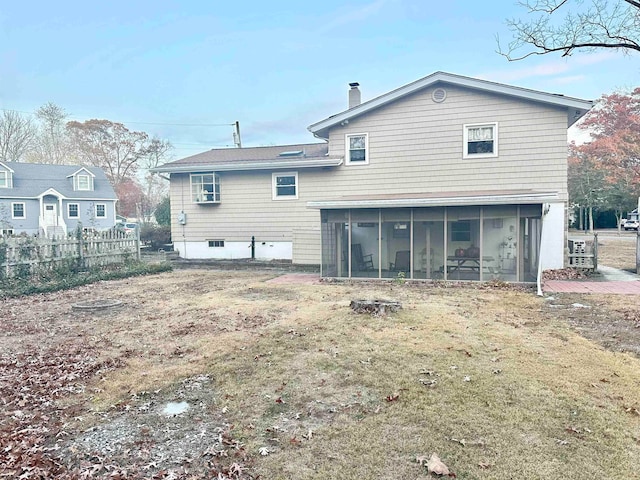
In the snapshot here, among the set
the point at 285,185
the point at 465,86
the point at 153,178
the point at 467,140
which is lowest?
the point at 285,185

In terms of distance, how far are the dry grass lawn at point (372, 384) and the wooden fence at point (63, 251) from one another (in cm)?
303

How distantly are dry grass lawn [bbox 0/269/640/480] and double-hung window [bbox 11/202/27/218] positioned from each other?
2699 centimetres

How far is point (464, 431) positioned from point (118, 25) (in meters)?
19.1

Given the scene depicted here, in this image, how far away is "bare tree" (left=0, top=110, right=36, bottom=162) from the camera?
39000 millimetres

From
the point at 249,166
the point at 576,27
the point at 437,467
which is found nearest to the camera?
the point at 437,467

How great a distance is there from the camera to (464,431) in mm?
3389

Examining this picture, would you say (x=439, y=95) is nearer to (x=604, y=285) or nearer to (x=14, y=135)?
(x=604, y=285)

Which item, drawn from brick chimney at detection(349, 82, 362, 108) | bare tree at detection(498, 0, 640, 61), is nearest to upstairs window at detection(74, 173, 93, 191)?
brick chimney at detection(349, 82, 362, 108)

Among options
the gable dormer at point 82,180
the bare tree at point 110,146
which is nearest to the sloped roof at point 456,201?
the gable dormer at point 82,180

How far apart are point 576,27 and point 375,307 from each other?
6.77 meters

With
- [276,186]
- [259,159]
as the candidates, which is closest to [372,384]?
[276,186]

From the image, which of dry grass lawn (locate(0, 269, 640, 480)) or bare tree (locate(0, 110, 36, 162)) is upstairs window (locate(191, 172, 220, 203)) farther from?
bare tree (locate(0, 110, 36, 162))

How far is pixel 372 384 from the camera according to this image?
14.5 feet

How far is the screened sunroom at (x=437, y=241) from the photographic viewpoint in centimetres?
1095
